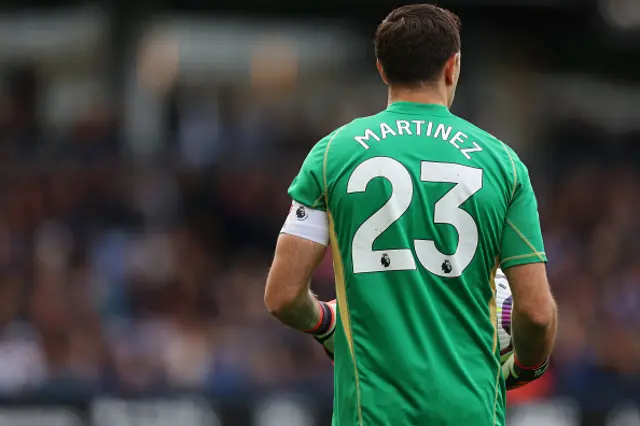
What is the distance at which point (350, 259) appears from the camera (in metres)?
3.49

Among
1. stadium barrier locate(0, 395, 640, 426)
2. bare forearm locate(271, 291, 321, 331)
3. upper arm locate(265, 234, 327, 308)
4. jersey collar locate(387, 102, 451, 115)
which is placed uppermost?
jersey collar locate(387, 102, 451, 115)

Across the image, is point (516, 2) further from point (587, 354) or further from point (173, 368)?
point (173, 368)

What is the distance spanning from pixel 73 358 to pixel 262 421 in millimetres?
2294

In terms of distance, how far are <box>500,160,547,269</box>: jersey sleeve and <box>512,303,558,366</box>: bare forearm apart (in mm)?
133

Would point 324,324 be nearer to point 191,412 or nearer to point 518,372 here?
point 518,372

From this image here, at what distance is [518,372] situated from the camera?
12.0ft

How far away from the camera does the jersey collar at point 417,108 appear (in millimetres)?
3590

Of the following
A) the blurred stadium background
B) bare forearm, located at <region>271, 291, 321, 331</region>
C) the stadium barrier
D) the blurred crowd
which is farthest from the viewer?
the blurred crowd

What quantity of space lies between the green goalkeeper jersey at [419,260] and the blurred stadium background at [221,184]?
4.97 metres

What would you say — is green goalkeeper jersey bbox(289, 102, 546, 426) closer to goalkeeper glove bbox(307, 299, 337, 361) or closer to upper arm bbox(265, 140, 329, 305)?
upper arm bbox(265, 140, 329, 305)

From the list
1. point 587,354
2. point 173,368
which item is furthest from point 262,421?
point 587,354

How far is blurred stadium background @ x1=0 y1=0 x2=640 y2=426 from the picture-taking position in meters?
9.50

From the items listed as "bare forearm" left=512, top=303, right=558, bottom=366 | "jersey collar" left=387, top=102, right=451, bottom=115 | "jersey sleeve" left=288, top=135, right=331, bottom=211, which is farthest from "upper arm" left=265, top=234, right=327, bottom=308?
"bare forearm" left=512, top=303, right=558, bottom=366

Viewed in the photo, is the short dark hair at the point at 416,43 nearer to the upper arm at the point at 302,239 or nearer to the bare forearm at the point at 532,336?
the upper arm at the point at 302,239
